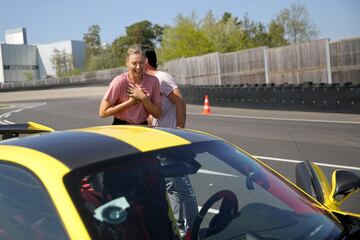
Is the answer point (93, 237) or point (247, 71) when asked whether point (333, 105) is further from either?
point (93, 237)

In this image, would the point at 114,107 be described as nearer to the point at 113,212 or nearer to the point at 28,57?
the point at 113,212

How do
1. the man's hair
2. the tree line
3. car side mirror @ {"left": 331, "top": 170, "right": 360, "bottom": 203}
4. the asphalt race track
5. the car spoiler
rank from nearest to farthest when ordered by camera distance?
car side mirror @ {"left": 331, "top": 170, "right": 360, "bottom": 203} < the car spoiler < the man's hair < the asphalt race track < the tree line

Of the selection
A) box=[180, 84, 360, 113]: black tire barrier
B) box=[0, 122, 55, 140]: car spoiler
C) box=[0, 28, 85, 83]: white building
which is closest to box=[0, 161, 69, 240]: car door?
box=[0, 122, 55, 140]: car spoiler

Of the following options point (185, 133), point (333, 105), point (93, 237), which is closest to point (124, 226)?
point (93, 237)

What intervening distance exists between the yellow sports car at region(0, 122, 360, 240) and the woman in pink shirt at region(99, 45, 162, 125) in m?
1.56

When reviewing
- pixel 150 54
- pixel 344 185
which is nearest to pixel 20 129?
pixel 150 54

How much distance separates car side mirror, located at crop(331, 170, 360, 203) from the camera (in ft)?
9.21

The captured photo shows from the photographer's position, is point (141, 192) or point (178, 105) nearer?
point (141, 192)

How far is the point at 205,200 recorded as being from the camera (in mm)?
2832

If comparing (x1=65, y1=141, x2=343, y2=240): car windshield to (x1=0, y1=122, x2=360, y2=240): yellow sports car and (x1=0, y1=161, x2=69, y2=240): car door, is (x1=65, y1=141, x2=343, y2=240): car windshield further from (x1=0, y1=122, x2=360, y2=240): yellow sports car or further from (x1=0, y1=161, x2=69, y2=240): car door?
(x1=0, y1=161, x2=69, y2=240): car door

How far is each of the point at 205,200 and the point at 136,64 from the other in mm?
1974

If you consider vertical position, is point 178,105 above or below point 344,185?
above

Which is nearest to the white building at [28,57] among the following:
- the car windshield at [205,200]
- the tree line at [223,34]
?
the tree line at [223,34]

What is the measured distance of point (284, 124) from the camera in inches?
540
